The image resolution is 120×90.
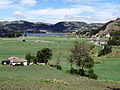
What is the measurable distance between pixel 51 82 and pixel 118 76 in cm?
2140

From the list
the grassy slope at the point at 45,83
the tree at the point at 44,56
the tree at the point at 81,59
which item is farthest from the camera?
the tree at the point at 44,56

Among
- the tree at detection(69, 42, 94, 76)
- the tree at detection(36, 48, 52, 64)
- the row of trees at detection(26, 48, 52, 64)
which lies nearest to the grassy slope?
the tree at detection(69, 42, 94, 76)

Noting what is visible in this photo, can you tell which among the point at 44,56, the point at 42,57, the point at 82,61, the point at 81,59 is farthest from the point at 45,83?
the point at 42,57

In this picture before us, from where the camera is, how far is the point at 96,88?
130 feet

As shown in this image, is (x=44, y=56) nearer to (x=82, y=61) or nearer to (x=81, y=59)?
(x=81, y=59)

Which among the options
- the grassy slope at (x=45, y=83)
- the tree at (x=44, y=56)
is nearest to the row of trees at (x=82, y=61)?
the tree at (x=44, y=56)

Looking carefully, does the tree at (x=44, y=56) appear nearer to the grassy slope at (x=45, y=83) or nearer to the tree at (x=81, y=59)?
the tree at (x=81, y=59)

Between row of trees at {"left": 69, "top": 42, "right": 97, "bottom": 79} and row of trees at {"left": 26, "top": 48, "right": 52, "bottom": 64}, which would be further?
row of trees at {"left": 26, "top": 48, "right": 52, "bottom": 64}

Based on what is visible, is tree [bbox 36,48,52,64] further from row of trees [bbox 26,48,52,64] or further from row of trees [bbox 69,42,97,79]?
row of trees [bbox 69,42,97,79]

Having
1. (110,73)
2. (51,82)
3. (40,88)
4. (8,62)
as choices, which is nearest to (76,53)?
(110,73)

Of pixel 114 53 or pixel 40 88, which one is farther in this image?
pixel 114 53

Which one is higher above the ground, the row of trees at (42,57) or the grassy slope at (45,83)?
the grassy slope at (45,83)

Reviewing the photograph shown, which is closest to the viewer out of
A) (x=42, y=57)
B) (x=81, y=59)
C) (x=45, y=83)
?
(x=45, y=83)

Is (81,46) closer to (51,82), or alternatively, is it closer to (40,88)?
(51,82)
